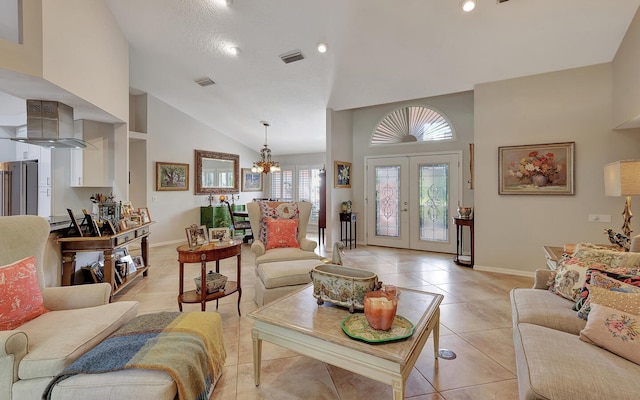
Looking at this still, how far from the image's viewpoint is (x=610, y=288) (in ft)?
5.65

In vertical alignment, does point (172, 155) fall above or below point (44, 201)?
above

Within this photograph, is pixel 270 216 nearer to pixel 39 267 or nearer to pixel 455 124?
pixel 39 267

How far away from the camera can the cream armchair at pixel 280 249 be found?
10.9 ft

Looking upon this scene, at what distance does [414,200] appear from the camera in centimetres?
591

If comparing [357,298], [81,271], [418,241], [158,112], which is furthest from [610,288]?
[158,112]

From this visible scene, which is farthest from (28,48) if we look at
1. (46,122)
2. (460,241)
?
(460,241)

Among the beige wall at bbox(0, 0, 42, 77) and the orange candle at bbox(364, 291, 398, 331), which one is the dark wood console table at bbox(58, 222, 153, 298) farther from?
the orange candle at bbox(364, 291, 398, 331)

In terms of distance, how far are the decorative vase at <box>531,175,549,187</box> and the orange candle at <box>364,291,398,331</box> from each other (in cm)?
367

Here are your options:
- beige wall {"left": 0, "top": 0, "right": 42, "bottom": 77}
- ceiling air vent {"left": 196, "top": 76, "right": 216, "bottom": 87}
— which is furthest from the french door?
beige wall {"left": 0, "top": 0, "right": 42, "bottom": 77}

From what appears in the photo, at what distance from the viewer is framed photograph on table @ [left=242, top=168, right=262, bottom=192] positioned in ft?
28.2

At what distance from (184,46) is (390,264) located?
4.65 meters

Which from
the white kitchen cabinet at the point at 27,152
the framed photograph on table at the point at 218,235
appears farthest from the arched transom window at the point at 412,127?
the white kitchen cabinet at the point at 27,152

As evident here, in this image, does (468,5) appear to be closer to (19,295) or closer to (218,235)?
(218,235)

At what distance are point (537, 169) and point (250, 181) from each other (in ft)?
22.9
